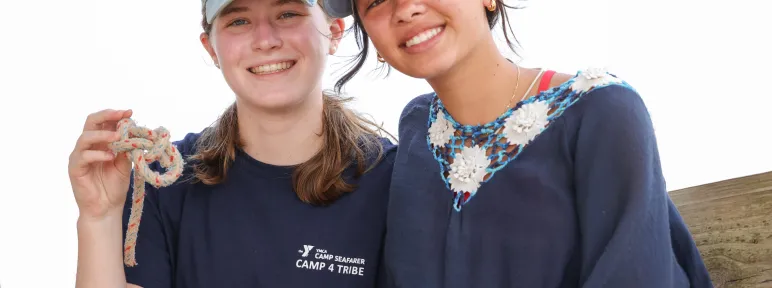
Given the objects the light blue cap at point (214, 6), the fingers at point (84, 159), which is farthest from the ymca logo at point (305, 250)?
the light blue cap at point (214, 6)

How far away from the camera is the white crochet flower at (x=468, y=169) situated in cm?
146

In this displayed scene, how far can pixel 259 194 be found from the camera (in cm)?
183

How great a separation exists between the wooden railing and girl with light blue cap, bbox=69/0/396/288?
71cm

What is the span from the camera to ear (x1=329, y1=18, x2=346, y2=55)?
6.40ft

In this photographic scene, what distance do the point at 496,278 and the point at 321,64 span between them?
730 millimetres

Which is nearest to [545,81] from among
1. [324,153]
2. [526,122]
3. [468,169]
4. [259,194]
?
[526,122]

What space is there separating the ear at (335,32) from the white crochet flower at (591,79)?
0.76m

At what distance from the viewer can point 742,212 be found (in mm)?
1278

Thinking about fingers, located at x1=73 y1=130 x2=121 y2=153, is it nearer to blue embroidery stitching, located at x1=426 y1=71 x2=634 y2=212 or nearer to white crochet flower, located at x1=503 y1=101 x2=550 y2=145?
blue embroidery stitching, located at x1=426 y1=71 x2=634 y2=212

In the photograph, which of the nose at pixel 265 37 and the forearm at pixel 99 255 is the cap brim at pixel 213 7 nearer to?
the nose at pixel 265 37

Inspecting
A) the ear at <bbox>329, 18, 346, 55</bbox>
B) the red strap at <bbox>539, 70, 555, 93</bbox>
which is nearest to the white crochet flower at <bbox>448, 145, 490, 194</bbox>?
the red strap at <bbox>539, 70, 555, 93</bbox>

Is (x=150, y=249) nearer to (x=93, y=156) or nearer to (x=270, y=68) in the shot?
(x=93, y=156)

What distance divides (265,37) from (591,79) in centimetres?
78

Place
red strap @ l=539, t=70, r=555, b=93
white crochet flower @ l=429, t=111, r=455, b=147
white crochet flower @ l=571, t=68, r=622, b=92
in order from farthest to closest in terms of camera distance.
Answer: white crochet flower @ l=429, t=111, r=455, b=147 < red strap @ l=539, t=70, r=555, b=93 < white crochet flower @ l=571, t=68, r=622, b=92
